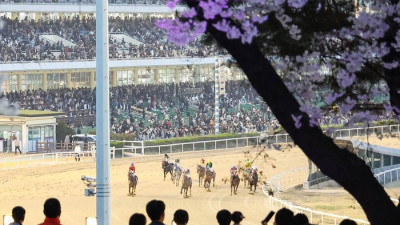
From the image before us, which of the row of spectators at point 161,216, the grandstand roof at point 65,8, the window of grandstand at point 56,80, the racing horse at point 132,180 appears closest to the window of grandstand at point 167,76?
the grandstand roof at point 65,8

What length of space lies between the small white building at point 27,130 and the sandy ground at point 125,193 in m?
3.83

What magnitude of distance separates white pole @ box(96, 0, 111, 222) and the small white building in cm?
2578

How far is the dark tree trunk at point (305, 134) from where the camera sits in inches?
206

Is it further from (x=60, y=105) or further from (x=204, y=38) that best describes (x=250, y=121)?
(x=204, y=38)

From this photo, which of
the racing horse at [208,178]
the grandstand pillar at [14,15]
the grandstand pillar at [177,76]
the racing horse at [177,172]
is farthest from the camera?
the grandstand pillar at [177,76]

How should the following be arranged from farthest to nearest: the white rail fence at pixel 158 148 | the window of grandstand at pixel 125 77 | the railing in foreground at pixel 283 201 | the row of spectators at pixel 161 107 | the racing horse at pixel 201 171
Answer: the window of grandstand at pixel 125 77
the row of spectators at pixel 161 107
the white rail fence at pixel 158 148
the racing horse at pixel 201 171
the railing in foreground at pixel 283 201

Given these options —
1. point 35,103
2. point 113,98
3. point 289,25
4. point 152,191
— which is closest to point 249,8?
point 289,25

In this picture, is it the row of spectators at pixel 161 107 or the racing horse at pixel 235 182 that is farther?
the row of spectators at pixel 161 107

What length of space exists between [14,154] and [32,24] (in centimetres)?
1496

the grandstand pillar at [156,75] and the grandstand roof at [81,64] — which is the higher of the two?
the grandstand roof at [81,64]

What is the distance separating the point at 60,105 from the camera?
4594 centimetres

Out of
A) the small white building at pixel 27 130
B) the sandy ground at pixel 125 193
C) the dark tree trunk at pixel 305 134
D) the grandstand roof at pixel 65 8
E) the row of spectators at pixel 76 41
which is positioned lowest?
the sandy ground at pixel 125 193

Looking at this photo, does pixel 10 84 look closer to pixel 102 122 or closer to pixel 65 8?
pixel 65 8

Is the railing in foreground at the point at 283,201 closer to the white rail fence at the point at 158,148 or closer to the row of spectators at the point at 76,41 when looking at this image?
the white rail fence at the point at 158,148
